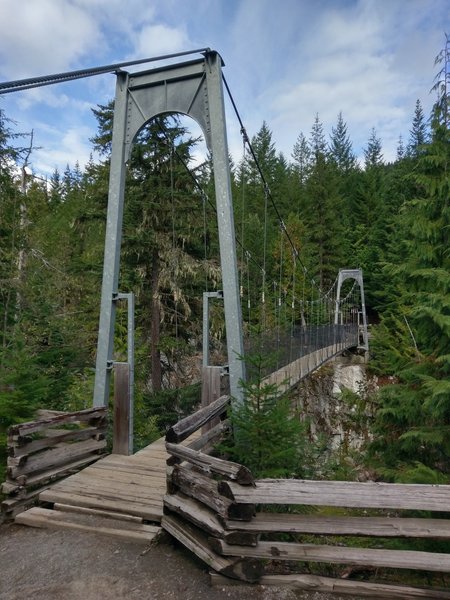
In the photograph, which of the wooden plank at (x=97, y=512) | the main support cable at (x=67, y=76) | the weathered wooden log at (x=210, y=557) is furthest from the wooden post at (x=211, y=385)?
the main support cable at (x=67, y=76)

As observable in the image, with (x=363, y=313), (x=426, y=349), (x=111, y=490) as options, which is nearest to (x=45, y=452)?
(x=111, y=490)

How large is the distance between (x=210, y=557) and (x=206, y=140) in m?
3.62


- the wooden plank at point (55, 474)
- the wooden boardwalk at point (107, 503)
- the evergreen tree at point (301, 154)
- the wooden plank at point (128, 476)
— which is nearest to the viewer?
the wooden boardwalk at point (107, 503)

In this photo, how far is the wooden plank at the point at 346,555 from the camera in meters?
2.19

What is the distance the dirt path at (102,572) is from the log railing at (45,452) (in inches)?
12.8

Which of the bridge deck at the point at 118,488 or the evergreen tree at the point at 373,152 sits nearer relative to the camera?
the bridge deck at the point at 118,488

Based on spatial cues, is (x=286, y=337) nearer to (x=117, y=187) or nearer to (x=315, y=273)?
(x=117, y=187)

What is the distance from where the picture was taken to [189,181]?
9.95 meters

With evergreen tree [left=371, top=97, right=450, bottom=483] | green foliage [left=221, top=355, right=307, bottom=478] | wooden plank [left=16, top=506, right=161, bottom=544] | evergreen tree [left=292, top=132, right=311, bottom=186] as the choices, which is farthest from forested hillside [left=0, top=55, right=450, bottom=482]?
evergreen tree [left=292, top=132, right=311, bottom=186]

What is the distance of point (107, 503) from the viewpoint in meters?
3.04

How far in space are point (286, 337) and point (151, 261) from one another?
3.82 meters

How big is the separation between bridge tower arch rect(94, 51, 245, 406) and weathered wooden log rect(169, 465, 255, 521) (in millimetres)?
1193

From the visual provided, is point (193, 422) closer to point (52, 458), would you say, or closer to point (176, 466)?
point (176, 466)

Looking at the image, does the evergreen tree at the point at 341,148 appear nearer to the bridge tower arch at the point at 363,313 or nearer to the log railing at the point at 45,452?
the bridge tower arch at the point at 363,313
